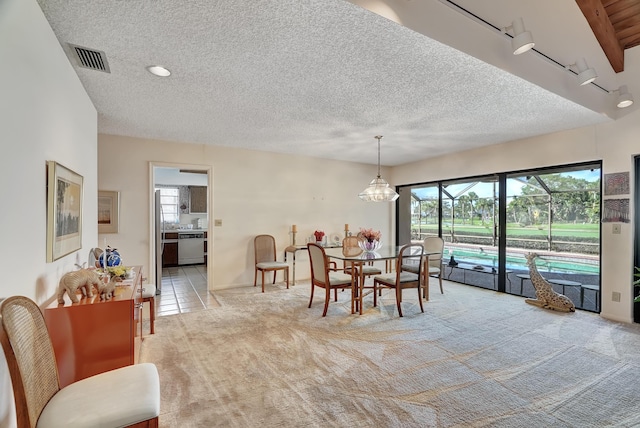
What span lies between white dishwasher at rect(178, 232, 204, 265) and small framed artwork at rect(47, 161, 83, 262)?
5.20 metres

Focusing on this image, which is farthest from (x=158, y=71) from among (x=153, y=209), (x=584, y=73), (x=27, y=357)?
(x=584, y=73)

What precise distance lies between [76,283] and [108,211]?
2.95m

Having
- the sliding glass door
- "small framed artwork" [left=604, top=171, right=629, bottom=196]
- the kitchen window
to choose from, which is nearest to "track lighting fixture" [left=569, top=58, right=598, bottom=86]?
"small framed artwork" [left=604, top=171, right=629, bottom=196]

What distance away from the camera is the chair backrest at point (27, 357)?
117cm

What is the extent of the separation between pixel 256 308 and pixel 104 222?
2.57 m

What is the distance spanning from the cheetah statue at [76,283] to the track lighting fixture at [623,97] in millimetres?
5279

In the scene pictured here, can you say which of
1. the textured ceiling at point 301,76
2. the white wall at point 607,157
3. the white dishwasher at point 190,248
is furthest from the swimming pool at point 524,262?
the white dishwasher at point 190,248

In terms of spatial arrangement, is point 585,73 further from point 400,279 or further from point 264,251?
point 264,251

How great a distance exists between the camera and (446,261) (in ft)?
20.1

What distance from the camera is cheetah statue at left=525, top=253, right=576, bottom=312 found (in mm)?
3979

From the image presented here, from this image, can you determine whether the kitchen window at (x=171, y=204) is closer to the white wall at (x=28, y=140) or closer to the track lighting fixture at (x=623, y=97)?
the white wall at (x=28, y=140)

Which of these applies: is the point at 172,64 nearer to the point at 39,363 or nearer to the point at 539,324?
the point at 39,363

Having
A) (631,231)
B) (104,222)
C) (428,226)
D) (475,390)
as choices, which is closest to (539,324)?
(631,231)

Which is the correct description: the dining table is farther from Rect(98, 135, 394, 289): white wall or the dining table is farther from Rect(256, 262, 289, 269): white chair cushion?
Rect(98, 135, 394, 289): white wall
